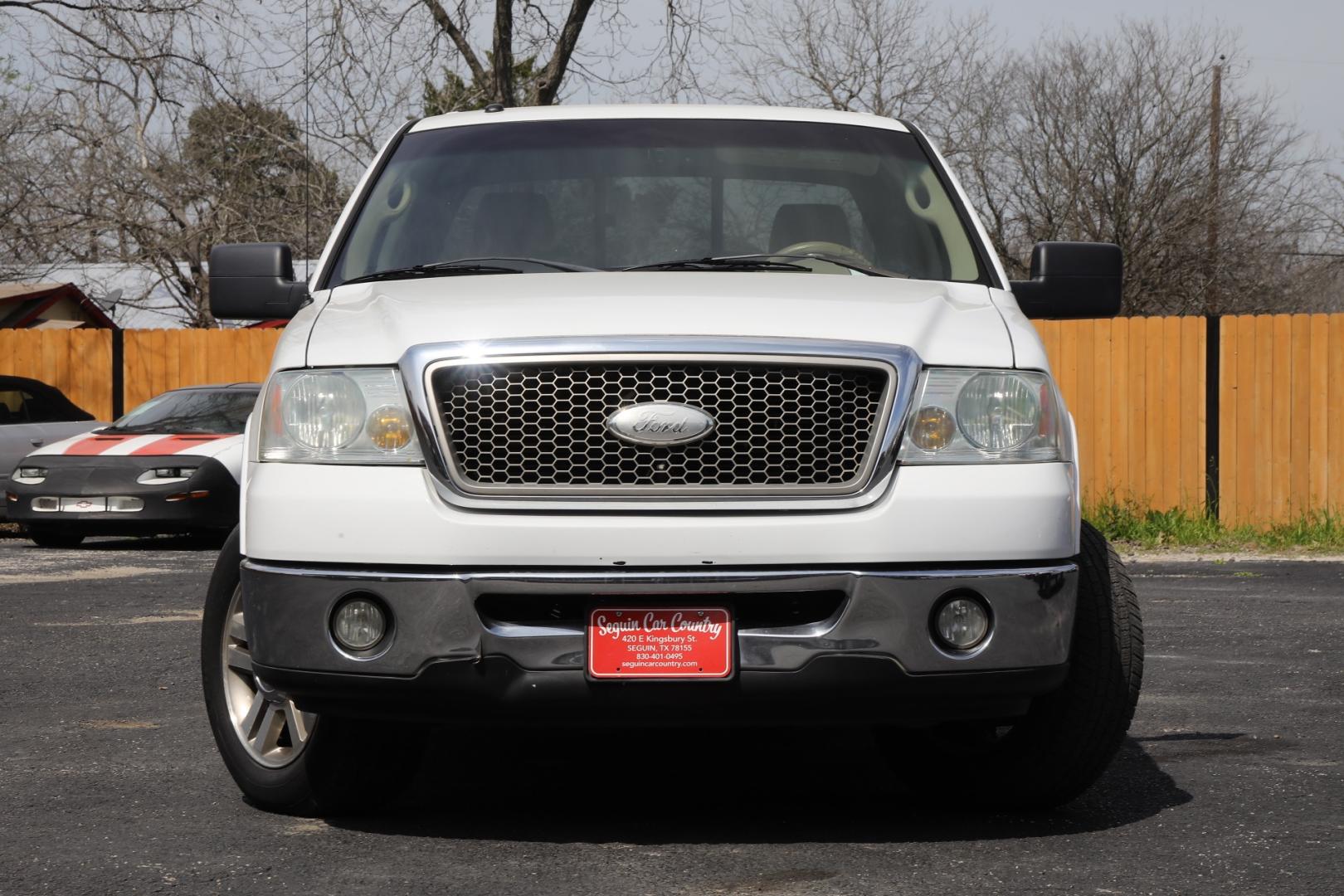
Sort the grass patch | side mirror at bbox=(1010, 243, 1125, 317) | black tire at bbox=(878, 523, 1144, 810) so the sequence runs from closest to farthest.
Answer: black tire at bbox=(878, 523, 1144, 810)
side mirror at bbox=(1010, 243, 1125, 317)
the grass patch

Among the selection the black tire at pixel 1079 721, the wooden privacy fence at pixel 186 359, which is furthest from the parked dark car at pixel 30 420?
the black tire at pixel 1079 721

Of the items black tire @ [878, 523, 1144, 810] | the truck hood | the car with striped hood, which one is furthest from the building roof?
black tire @ [878, 523, 1144, 810]

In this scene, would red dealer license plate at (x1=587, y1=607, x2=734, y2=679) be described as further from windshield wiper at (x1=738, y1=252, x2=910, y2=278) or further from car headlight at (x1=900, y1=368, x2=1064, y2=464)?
windshield wiper at (x1=738, y1=252, x2=910, y2=278)

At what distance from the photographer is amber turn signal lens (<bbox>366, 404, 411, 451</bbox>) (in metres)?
4.07

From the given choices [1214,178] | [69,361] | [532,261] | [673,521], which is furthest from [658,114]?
[1214,178]

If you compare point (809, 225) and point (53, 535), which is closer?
point (809, 225)

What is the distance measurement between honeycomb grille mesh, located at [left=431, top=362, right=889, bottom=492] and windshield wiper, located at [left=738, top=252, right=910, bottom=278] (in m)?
0.99

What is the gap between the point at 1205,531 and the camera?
14828 mm

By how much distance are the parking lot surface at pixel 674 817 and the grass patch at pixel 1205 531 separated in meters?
7.68

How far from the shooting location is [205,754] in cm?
552

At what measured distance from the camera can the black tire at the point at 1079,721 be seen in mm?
4414

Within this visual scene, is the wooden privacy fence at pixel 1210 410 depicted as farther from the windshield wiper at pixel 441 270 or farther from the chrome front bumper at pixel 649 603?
the chrome front bumper at pixel 649 603

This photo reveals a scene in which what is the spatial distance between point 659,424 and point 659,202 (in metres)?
1.45

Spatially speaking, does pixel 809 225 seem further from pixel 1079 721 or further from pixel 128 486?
pixel 128 486
